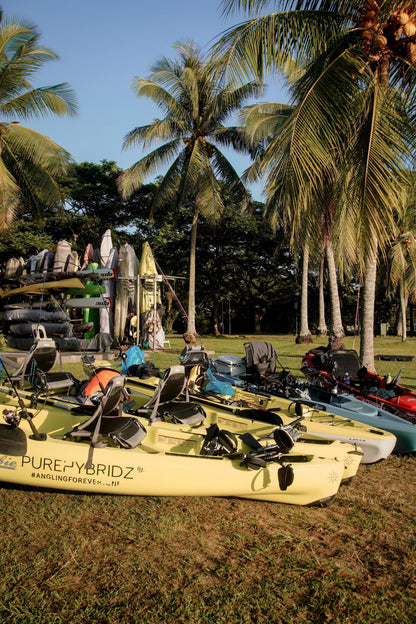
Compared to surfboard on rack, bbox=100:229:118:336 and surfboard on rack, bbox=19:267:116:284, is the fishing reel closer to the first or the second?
surfboard on rack, bbox=19:267:116:284

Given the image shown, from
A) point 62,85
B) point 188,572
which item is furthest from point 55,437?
point 62,85

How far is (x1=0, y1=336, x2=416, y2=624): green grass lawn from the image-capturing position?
3.06 metres

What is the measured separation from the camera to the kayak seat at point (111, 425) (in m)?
4.79

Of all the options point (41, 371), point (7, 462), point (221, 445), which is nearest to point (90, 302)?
point (41, 371)

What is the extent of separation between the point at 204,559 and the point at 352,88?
7353 millimetres

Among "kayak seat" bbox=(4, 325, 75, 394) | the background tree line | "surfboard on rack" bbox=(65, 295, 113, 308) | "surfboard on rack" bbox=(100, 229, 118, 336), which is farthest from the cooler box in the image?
the background tree line

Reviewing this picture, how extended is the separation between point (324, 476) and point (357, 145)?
564 centimetres

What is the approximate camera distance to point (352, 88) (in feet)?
25.1

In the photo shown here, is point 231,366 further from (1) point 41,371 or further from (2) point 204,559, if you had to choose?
(2) point 204,559

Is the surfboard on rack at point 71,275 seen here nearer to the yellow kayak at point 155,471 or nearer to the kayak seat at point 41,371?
the kayak seat at point 41,371

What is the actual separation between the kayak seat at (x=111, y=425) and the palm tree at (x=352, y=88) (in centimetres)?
432

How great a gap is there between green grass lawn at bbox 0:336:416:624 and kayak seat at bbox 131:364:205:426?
1.17m

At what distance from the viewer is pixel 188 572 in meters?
3.47

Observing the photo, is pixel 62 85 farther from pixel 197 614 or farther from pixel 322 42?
pixel 197 614
